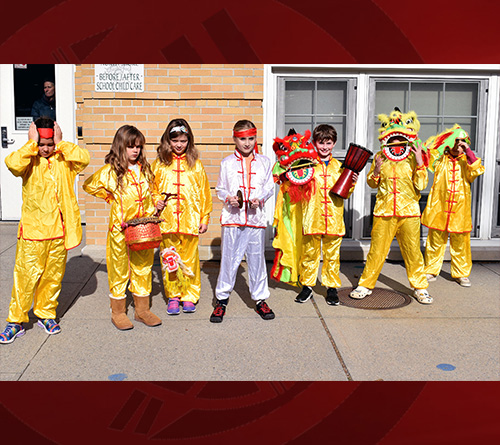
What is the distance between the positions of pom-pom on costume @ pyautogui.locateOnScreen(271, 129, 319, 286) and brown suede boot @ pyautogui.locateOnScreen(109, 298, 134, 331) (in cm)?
152

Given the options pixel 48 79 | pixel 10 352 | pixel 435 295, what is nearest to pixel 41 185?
pixel 10 352

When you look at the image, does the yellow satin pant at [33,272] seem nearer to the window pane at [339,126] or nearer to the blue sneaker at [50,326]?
the blue sneaker at [50,326]

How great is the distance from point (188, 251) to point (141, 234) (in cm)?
74

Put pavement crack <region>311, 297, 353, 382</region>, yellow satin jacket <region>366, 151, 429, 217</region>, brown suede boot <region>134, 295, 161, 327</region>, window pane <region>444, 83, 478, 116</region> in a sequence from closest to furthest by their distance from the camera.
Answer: pavement crack <region>311, 297, 353, 382</region>, brown suede boot <region>134, 295, 161, 327</region>, yellow satin jacket <region>366, 151, 429, 217</region>, window pane <region>444, 83, 478, 116</region>

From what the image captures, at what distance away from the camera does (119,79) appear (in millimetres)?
6496

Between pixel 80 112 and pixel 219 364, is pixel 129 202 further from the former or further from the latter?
pixel 80 112

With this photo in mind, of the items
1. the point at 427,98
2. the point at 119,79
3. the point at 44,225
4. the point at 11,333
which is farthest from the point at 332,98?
the point at 11,333

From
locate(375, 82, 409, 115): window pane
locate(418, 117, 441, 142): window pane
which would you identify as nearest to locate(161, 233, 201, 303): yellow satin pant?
locate(375, 82, 409, 115): window pane

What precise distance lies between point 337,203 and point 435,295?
1409 mm

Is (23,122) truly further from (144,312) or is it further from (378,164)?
(378,164)

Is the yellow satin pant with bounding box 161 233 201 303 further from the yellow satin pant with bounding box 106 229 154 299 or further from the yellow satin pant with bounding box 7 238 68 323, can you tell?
the yellow satin pant with bounding box 7 238 68 323

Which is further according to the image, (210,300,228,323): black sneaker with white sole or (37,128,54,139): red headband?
(210,300,228,323): black sneaker with white sole

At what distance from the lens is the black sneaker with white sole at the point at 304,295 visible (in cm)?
525

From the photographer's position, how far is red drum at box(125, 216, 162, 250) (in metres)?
4.21
